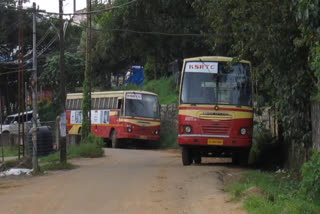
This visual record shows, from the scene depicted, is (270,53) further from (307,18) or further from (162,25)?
(162,25)

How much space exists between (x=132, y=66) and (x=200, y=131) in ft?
98.3

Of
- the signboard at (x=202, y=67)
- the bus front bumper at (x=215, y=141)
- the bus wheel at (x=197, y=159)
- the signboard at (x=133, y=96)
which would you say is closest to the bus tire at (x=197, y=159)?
the bus wheel at (x=197, y=159)

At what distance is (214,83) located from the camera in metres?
16.8

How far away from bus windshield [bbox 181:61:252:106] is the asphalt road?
2.17m

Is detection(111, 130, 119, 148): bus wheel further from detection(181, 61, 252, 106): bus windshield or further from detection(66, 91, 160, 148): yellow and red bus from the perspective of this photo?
detection(181, 61, 252, 106): bus windshield

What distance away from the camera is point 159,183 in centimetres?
1294

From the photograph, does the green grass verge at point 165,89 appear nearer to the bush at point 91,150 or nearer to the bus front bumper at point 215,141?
the bush at point 91,150

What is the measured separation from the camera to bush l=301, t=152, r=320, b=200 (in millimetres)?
8523

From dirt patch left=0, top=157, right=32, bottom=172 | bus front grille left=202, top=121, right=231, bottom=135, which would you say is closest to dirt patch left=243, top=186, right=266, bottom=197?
bus front grille left=202, top=121, right=231, bottom=135

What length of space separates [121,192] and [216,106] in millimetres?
5691

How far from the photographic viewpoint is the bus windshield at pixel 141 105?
31031 millimetres

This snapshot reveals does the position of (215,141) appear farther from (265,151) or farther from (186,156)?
(265,151)

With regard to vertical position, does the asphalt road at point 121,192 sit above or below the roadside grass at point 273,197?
below

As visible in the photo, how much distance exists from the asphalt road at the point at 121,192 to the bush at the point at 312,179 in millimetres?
1117
